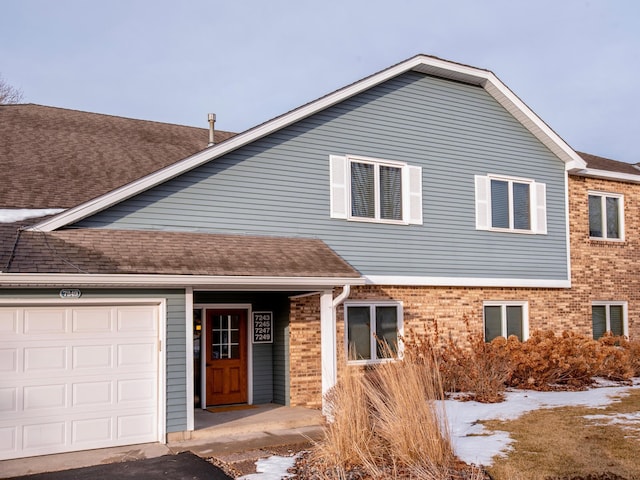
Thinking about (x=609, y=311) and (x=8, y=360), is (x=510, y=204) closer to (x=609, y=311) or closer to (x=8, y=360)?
(x=609, y=311)

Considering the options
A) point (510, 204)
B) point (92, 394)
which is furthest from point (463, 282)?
point (92, 394)

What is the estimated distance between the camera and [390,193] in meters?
14.3

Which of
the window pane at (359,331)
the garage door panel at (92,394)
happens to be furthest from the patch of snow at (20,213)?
the window pane at (359,331)

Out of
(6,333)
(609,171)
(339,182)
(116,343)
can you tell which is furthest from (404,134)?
(6,333)

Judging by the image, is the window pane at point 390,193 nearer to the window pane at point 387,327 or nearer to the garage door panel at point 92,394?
the window pane at point 387,327

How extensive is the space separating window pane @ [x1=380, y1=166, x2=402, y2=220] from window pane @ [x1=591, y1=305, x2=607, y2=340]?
6725 millimetres

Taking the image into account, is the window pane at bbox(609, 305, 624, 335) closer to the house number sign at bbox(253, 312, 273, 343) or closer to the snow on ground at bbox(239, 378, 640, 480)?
the snow on ground at bbox(239, 378, 640, 480)

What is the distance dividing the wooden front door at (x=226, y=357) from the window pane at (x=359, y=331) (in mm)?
2178

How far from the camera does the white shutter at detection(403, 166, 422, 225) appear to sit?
47.1 feet

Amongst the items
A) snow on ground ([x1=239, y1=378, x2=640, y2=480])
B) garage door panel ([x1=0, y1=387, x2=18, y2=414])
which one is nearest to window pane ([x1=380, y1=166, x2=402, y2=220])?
snow on ground ([x1=239, y1=378, x2=640, y2=480])

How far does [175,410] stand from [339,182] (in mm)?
5577

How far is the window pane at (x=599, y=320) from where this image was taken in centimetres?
1761

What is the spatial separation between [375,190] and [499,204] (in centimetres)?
350

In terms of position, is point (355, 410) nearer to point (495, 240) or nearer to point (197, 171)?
point (197, 171)
